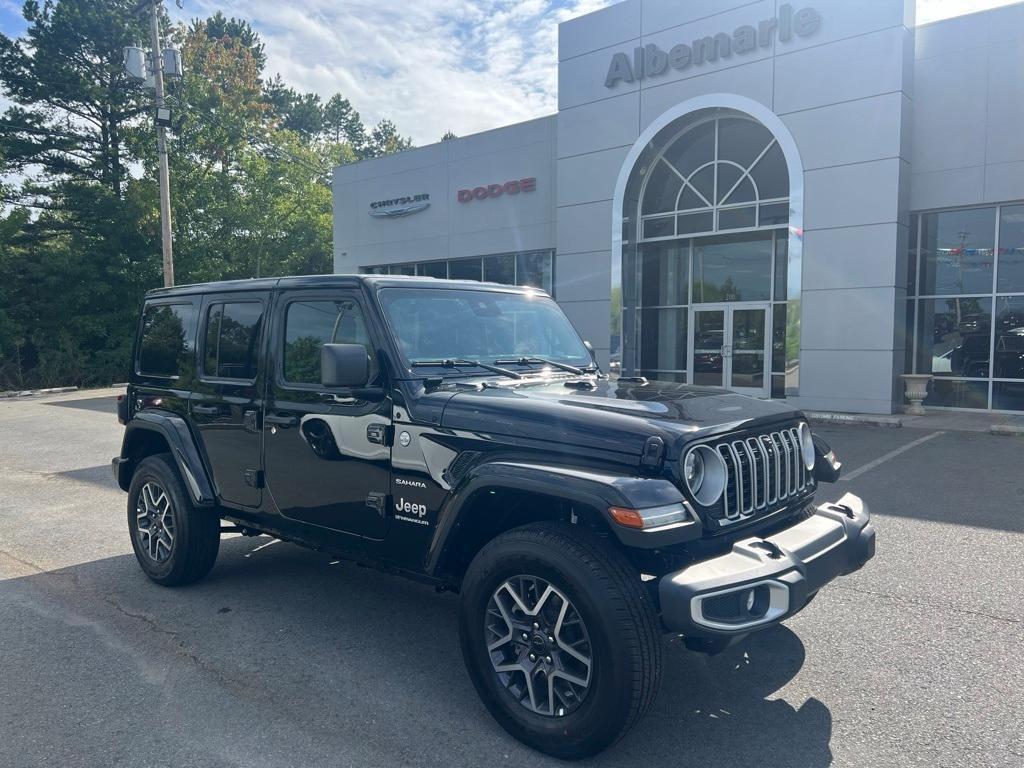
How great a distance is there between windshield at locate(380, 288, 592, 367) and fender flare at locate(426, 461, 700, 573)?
873 millimetres

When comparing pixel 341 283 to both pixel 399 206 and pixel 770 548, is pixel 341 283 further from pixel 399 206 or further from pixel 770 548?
pixel 399 206

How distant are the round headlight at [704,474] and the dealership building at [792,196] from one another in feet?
41.4

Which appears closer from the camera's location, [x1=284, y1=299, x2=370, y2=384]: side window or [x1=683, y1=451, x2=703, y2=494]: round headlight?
[x1=683, y1=451, x2=703, y2=494]: round headlight

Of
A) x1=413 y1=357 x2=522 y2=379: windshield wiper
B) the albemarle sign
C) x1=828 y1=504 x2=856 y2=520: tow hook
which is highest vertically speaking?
the albemarle sign

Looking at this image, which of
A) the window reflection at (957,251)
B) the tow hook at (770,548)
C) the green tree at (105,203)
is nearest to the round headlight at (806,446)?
the tow hook at (770,548)

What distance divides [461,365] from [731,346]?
14.0 meters

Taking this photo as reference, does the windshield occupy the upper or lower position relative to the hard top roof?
lower

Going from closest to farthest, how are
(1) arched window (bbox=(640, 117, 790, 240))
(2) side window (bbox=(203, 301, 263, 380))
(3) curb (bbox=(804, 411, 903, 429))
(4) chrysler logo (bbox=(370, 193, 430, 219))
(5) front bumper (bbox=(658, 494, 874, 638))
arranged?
(5) front bumper (bbox=(658, 494, 874, 638)), (2) side window (bbox=(203, 301, 263, 380)), (3) curb (bbox=(804, 411, 903, 429)), (1) arched window (bbox=(640, 117, 790, 240)), (4) chrysler logo (bbox=(370, 193, 430, 219))

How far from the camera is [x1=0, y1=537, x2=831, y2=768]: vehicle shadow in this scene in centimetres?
303

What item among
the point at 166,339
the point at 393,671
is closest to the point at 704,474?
the point at 393,671

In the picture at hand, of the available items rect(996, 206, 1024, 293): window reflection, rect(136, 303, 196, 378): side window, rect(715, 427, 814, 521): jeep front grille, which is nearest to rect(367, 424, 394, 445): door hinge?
rect(715, 427, 814, 521): jeep front grille

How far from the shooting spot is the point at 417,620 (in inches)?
173

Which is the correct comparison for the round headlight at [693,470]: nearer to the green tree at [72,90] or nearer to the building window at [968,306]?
the building window at [968,306]

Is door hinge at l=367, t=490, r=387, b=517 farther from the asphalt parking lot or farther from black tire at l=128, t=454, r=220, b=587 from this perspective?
black tire at l=128, t=454, r=220, b=587
